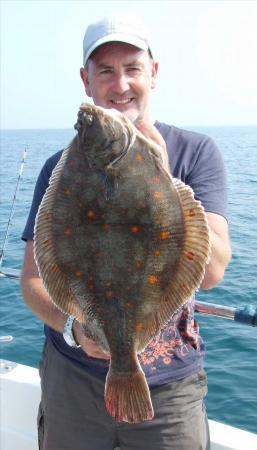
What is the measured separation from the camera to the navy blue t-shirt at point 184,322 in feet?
8.83

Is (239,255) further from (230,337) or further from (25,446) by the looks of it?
(25,446)

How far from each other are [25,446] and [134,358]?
2570 mm

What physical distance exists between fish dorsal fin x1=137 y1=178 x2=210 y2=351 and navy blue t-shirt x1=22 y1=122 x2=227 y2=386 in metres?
0.54

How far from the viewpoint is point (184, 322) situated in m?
2.77

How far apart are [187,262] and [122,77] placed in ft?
3.60

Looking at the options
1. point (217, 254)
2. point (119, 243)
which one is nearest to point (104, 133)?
point (119, 243)

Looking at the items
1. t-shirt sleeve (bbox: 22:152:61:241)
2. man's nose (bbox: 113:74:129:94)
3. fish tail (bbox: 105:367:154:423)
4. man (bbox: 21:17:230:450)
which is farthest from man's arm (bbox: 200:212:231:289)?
t-shirt sleeve (bbox: 22:152:61:241)

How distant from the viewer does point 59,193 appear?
2.19 metres

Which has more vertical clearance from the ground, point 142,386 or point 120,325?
point 120,325

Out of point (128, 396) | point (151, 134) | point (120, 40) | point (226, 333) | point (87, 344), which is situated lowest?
point (226, 333)

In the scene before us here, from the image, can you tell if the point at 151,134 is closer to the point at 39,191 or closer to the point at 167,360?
the point at 39,191

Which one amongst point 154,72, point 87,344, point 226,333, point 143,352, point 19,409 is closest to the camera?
point 87,344

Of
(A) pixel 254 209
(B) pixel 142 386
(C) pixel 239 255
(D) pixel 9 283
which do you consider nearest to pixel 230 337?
(C) pixel 239 255

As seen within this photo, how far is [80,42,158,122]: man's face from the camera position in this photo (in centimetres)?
266
